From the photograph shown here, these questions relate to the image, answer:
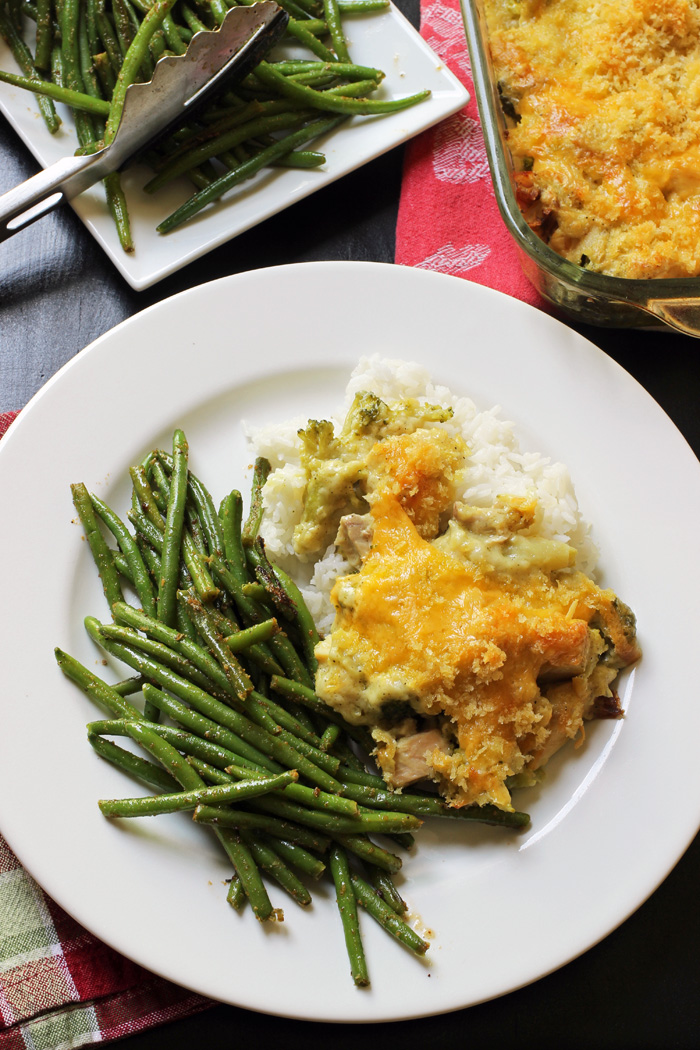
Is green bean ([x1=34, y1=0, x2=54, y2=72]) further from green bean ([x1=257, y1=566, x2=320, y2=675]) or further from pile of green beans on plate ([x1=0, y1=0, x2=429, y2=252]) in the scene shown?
green bean ([x1=257, y1=566, x2=320, y2=675])

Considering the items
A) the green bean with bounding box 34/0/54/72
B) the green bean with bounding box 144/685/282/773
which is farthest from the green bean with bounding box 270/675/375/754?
the green bean with bounding box 34/0/54/72

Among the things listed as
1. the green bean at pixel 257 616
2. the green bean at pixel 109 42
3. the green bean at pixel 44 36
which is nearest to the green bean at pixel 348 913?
the green bean at pixel 257 616

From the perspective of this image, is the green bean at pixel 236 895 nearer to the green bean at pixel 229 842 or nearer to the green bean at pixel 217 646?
the green bean at pixel 229 842

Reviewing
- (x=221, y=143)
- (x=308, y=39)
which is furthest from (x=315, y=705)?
(x=308, y=39)

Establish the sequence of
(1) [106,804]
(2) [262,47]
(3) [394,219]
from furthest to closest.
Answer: (3) [394,219], (2) [262,47], (1) [106,804]

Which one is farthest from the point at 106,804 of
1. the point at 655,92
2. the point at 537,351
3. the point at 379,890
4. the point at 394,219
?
the point at 655,92

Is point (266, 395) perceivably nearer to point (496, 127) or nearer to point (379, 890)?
point (496, 127)

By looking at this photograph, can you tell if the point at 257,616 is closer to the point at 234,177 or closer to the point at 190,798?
the point at 190,798
